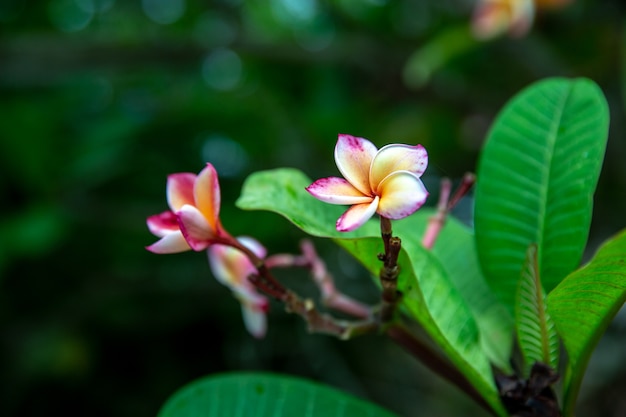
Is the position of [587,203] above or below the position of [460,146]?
above

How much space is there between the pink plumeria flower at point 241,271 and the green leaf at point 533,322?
24 cm

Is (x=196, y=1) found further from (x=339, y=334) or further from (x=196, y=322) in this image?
(x=339, y=334)

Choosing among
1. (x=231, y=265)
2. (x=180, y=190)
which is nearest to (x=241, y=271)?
(x=231, y=265)

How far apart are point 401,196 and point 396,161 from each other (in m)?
0.04

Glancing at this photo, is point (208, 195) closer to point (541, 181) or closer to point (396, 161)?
point (396, 161)

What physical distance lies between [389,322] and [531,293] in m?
0.13

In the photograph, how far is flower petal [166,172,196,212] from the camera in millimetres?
560

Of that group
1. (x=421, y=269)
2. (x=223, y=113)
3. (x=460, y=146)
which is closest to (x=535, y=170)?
(x=421, y=269)

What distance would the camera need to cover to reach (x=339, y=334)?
1.96 ft

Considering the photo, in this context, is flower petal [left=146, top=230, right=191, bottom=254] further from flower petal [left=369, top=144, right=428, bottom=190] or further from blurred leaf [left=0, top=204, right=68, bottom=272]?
blurred leaf [left=0, top=204, right=68, bottom=272]

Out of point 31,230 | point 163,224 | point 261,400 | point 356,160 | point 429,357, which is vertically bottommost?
point 31,230

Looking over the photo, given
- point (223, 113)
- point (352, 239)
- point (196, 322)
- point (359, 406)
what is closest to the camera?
point (352, 239)

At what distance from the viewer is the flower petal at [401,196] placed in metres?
0.44

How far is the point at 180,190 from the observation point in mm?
564
